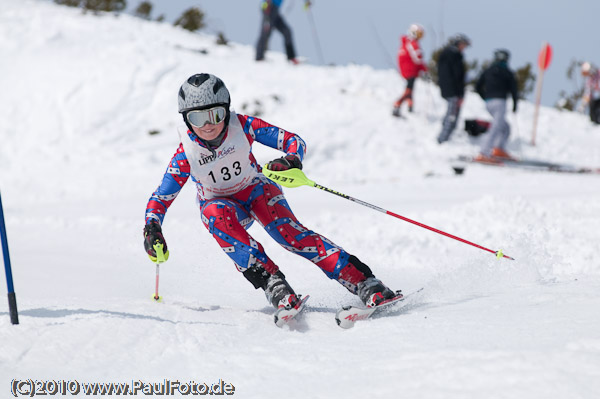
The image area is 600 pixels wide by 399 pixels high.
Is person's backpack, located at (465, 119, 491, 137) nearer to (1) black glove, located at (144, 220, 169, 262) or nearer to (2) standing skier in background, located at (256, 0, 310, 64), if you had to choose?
(2) standing skier in background, located at (256, 0, 310, 64)

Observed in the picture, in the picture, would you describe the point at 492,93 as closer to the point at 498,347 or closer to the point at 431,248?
the point at 431,248

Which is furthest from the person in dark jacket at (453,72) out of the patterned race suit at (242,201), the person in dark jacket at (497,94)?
the patterned race suit at (242,201)

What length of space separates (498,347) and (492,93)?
9291 mm

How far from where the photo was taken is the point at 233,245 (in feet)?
13.0

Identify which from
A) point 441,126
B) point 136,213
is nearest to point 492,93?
point 441,126

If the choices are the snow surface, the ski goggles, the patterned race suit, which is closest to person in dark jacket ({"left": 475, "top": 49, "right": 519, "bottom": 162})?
the snow surface

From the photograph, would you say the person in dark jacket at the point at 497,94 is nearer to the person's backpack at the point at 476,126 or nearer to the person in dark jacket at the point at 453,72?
the person in dark jacket at the point at 453,72

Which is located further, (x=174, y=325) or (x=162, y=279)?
(x=162, y=279)

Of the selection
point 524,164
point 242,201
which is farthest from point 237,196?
point 524,164

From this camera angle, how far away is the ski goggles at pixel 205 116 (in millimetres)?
3867

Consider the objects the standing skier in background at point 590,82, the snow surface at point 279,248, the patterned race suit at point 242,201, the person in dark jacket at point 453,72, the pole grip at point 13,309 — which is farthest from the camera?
the standing skier in background at point 590,82

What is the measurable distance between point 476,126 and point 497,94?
196 centimetres

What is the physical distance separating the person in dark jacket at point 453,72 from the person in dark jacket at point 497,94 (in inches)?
15.5

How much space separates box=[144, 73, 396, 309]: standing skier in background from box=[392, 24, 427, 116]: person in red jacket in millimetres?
8837
